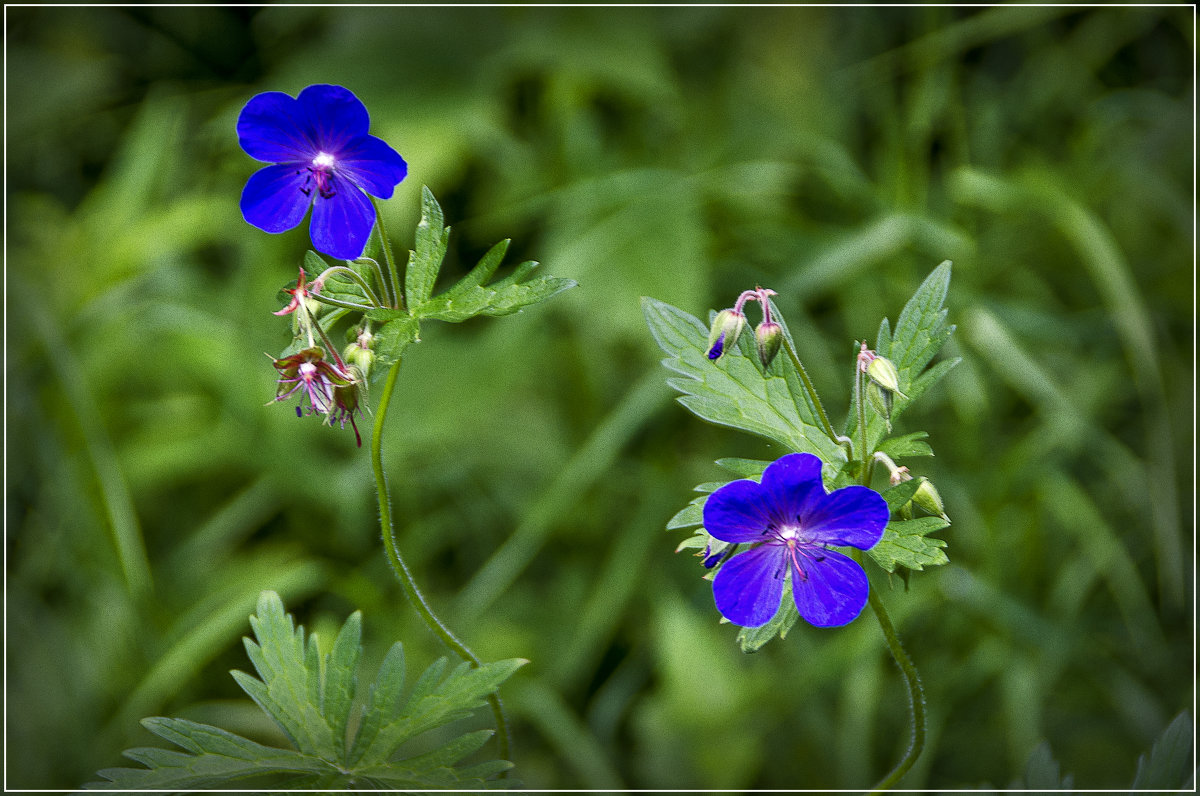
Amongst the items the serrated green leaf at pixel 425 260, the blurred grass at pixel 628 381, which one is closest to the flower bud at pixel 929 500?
the serrated green leaf at pixel 425 260

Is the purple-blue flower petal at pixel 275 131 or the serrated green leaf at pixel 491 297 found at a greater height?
the purple-blue flower petal at pixel 275 131

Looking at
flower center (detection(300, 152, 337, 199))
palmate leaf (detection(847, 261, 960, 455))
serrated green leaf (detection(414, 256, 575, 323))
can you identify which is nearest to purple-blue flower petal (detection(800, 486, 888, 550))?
palmate leaf (detection(847, 261, 960, 455))

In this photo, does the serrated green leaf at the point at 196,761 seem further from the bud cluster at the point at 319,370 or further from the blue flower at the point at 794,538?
the blue flower at the point at 794,538

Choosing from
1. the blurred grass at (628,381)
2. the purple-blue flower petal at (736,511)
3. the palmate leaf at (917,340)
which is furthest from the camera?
the blurred grass at (628,381)

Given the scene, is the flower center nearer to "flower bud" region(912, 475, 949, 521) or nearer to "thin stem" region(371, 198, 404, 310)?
"thin stem" region(371, 198, 404, 310)

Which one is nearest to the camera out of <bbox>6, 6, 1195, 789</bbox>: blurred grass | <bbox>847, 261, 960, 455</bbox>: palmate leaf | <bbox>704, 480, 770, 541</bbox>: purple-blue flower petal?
<bbox>704, 480, 770, 541</bbox>: purple-blue flower petal

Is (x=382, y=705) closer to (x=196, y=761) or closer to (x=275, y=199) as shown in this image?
(x=196, y=761)
